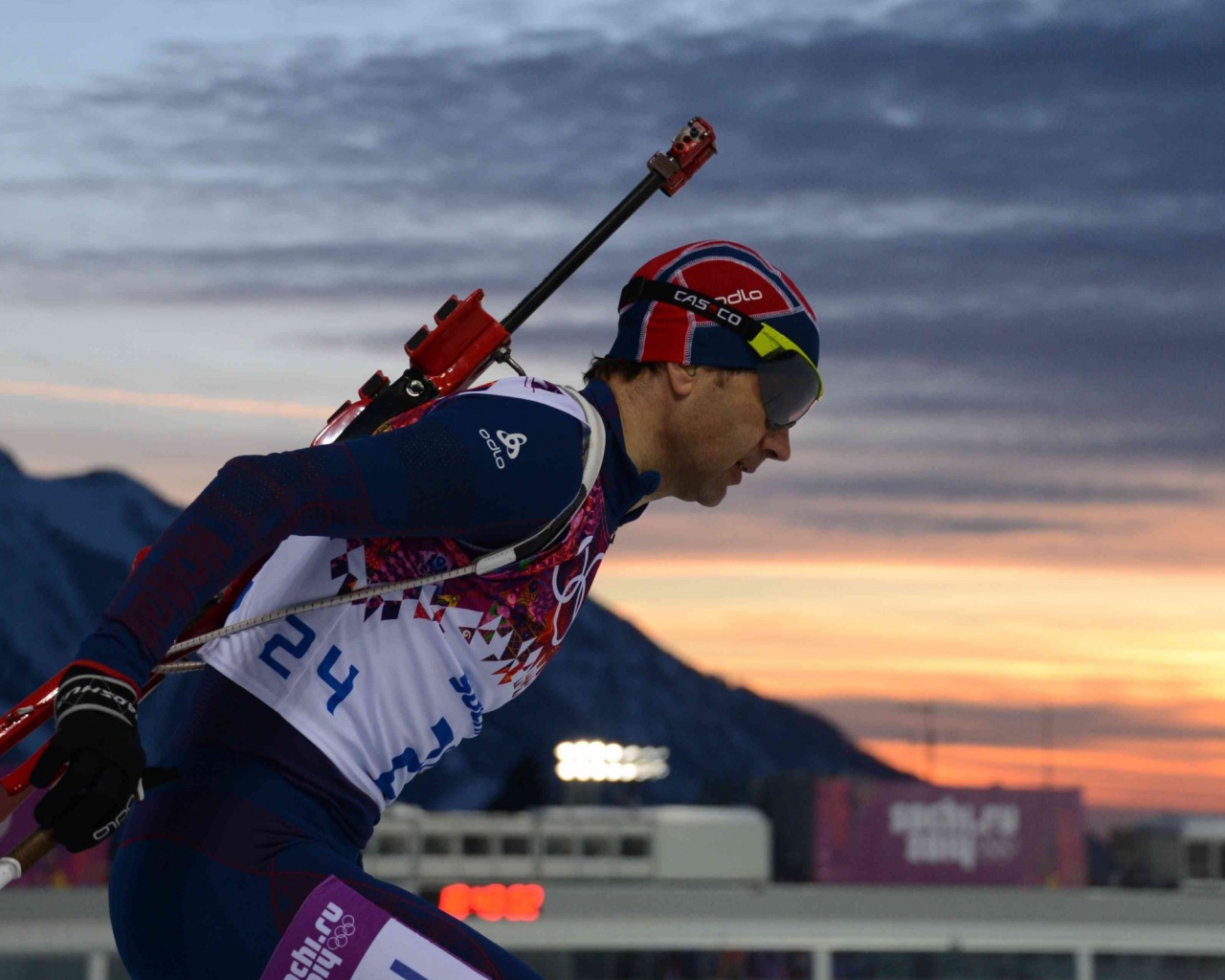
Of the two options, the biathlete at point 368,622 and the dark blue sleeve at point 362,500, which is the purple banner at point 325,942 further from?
the dark blue sleeve at point 362,500

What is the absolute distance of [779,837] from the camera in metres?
82.6

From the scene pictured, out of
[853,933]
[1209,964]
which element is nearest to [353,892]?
[853,933]

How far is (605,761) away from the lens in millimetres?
65562

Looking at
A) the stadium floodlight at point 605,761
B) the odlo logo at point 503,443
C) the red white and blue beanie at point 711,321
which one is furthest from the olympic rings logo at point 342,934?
the stadium floodlight at point 605,761

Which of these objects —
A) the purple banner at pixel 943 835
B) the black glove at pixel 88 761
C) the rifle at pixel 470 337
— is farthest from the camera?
the purple banner at pixel 943 835

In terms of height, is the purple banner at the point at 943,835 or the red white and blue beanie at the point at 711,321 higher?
the purple banner at the point at 943,835

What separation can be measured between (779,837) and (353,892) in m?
81.6

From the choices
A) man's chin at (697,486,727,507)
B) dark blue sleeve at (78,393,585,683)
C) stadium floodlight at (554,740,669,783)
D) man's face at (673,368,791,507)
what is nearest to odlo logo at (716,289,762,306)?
man's face at (673,368,791,507)

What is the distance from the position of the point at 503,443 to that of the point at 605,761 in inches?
2501

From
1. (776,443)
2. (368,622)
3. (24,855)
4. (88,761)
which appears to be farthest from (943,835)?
(88,761)

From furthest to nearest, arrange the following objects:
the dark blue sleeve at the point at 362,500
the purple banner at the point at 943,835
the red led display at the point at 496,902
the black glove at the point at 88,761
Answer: the purple banner at the point at 943,835, the red led display at the point at 496,902, the dark blue sleeve at the point at 362,500, the black glove at the point at 88,761

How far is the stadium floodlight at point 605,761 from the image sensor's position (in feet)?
213

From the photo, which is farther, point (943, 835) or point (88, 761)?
point (943, 835)

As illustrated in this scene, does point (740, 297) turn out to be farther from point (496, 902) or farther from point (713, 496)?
point (496, 902)
